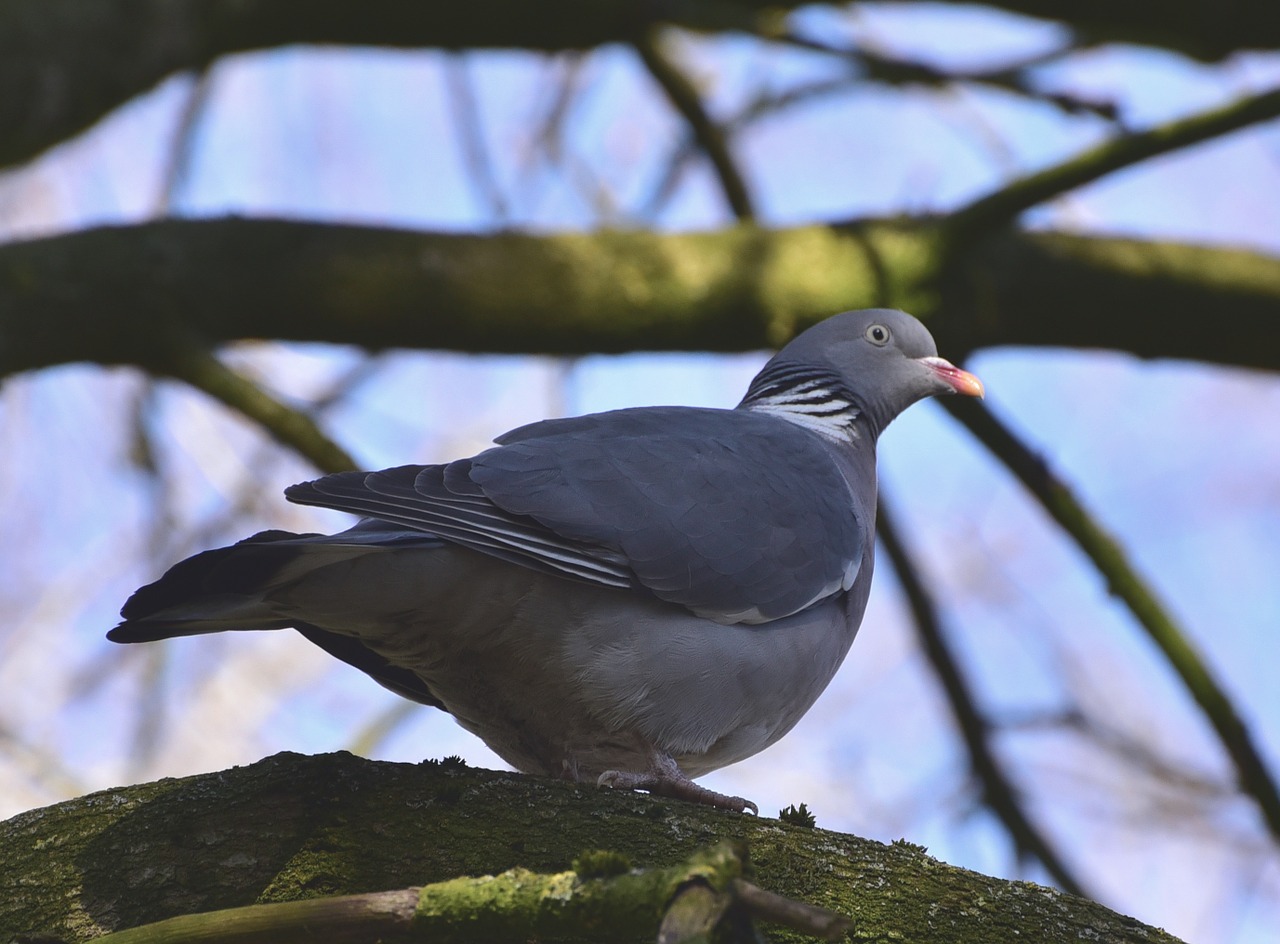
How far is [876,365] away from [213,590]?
241cm

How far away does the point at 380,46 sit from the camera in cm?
582

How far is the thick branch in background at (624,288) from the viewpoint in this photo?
4945mm

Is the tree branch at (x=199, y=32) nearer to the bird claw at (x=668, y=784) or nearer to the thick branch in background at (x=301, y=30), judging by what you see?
the thick branch in background at (x=301, y=30)

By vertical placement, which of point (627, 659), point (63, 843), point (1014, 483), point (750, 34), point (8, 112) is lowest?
point (63, 843)

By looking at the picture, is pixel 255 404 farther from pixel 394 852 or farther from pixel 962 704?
pixel 962 704

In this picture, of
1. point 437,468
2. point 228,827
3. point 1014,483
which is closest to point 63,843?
point 228,827

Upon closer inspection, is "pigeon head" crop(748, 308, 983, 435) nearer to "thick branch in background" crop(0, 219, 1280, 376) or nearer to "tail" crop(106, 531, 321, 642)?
"thick branch in background" crop(0, 219, 1280, 376)

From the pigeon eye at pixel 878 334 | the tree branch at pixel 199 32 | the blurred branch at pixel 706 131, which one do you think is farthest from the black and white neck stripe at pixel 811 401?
the blurred branch at pixel 706 131

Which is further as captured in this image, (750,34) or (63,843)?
(750,34)

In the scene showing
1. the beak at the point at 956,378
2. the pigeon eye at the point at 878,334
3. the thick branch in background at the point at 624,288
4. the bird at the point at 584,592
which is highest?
the thick branch in background at the point at 624,288

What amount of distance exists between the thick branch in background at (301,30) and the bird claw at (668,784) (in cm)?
292

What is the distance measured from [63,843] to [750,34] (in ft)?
12.3

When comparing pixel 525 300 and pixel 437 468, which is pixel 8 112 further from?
pixel 437 468

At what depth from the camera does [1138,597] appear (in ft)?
16.5
